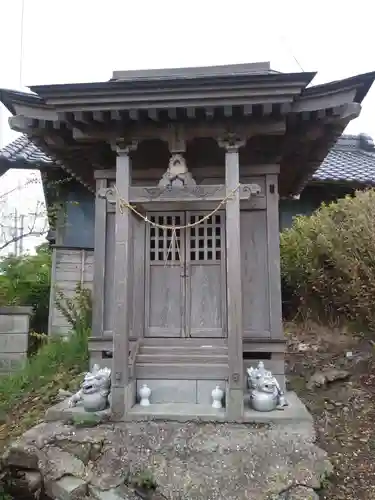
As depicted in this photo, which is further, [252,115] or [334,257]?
[334,257]

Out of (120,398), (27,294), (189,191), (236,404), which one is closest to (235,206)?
(189,191)

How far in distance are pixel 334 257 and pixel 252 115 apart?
134 inches

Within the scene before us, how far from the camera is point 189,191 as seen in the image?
5781 millimetres

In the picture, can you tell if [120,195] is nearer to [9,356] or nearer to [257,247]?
[257,247]

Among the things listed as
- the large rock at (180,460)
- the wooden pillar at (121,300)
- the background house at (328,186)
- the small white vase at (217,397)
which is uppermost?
the background house at (328,186)

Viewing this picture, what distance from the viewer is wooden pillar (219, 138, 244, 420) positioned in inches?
207

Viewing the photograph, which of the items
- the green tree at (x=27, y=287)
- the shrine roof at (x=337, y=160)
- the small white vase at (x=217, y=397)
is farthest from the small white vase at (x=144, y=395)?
the green tree at (x=27, y=287)

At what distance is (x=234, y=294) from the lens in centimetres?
544

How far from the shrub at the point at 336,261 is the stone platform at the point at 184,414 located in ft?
9.21

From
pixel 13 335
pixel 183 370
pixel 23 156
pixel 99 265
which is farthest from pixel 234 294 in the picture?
pixel 23 156

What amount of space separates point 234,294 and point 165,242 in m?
1.67

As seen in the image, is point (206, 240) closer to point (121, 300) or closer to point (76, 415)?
point (121, 300)

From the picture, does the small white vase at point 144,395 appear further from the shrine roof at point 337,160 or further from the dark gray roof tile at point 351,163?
the dark gray roof tile at point 351,163

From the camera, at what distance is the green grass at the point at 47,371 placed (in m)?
7.68
